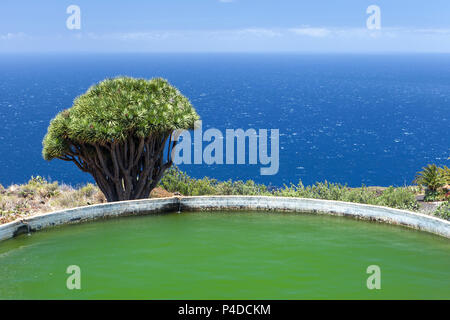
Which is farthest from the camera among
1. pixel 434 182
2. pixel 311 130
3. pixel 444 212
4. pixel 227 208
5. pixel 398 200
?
pixel 311 130

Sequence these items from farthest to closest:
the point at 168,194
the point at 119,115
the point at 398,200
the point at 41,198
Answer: the point at 168,194
the point at 41,198
the point at 398,200
the point at 119,115

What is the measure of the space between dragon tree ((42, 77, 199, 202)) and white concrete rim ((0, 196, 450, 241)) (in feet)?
6.86

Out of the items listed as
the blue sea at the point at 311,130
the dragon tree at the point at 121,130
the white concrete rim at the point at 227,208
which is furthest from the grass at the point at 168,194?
the blue sea at the point at 311,130

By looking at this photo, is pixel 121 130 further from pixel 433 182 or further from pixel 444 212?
pixel 433 182

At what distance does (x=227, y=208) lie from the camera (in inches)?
890

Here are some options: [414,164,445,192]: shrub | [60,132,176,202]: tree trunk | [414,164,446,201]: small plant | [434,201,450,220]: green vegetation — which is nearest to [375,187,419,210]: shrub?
[434,201,450,220]: green vegetation

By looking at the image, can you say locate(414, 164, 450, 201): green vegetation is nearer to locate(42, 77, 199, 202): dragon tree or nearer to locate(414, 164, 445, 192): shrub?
locate(414, 164, 445, 192): shrub

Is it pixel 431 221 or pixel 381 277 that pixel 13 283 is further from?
pixel 431 221

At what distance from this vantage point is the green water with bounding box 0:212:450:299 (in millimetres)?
14414

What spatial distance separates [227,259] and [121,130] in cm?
761

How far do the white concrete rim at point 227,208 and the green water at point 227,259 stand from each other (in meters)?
0.36

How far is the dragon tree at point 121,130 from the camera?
21.4 meters

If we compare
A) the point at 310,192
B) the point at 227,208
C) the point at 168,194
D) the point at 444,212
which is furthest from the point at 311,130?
the point at 444,212

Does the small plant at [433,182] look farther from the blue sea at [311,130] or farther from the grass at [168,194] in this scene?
the blue sea at [311,130]
